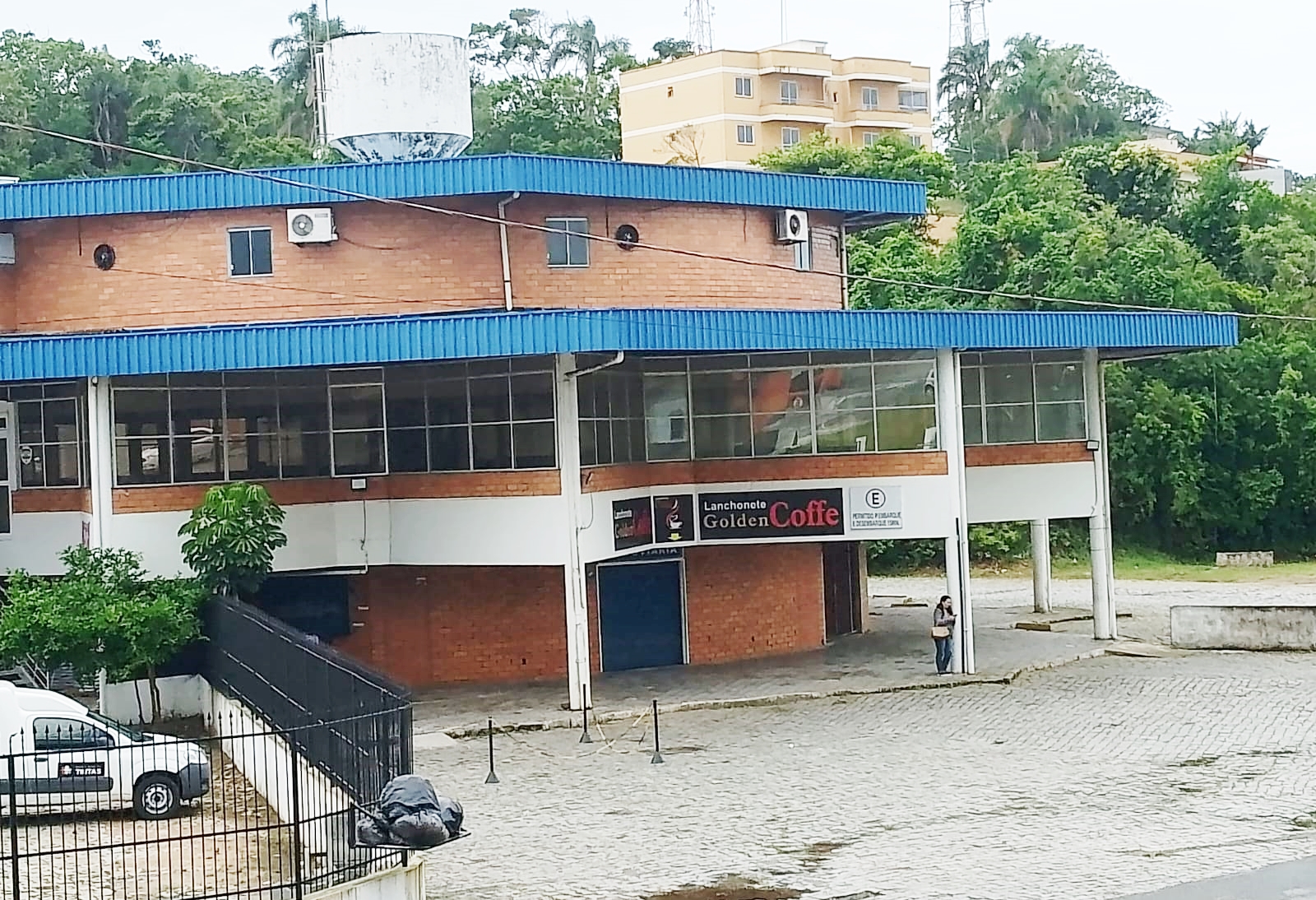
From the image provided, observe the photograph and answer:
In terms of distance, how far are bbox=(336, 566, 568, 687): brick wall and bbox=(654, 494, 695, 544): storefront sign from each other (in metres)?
1.94

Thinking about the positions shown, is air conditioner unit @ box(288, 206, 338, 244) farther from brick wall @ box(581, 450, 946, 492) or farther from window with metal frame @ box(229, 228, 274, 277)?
brick wall @ box(581, 450, 946, 492)

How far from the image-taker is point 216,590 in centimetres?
2488

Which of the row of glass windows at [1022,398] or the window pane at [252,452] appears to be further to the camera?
the row of glass windows at [1022,398]

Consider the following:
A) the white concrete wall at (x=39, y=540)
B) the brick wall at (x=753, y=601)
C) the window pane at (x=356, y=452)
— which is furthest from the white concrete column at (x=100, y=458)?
the brick wall at (x=753, y=601)

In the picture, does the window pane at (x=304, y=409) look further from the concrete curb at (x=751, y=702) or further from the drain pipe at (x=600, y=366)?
the concrete curb at (x=751, y=702)

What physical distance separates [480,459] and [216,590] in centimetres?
433

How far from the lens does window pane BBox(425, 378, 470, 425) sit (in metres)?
26.9

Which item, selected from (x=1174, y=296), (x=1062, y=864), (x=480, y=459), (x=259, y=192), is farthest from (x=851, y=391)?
(x=1174, y=296)

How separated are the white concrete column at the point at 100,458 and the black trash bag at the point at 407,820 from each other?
1328 centimetres

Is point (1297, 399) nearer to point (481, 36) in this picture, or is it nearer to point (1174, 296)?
point (1174, 296)

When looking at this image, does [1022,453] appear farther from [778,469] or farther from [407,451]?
[407,451]

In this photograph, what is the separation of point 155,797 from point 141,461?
30.5 ft

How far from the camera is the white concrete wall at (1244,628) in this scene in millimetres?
30719

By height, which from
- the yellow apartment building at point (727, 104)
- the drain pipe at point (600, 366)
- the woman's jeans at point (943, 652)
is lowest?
the woman's jeans at point (943, 652)
